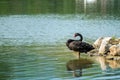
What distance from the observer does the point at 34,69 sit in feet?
78.4

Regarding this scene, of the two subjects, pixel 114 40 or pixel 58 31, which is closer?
pixel 114 40

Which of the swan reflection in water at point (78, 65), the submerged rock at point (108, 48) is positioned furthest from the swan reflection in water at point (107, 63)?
the swan reflection in water at point (78, 65)

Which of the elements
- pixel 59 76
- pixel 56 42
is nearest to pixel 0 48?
pixel 56 42

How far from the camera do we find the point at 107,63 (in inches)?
1012

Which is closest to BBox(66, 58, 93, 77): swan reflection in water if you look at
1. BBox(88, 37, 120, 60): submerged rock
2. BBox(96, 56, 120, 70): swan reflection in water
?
BBox(96, 56, 120, 70): swan reflection in water

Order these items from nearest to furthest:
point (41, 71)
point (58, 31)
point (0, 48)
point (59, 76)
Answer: point (59, 76), point (41, 71), point (0, 48), point (58, 31)

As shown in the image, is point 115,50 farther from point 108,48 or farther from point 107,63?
point 107,63

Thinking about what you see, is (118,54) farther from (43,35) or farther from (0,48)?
(43,35)

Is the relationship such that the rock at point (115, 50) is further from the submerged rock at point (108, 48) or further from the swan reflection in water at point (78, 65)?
the swan reflection in water at point (78, 65)

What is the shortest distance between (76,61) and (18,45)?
28.4 ft

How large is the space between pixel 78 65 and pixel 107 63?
5.75ft

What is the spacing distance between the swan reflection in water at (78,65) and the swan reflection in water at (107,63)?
2.33 feet

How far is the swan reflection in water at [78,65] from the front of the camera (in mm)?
23469

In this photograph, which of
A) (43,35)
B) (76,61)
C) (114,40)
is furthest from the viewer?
(43,35)
